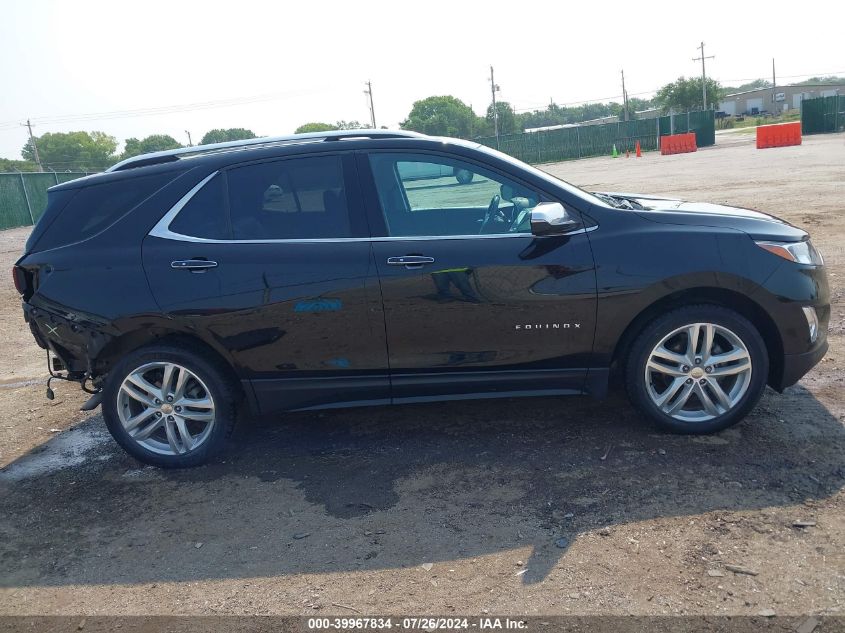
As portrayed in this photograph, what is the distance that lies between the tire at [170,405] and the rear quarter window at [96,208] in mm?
832

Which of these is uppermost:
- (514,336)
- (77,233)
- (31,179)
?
(31,179)

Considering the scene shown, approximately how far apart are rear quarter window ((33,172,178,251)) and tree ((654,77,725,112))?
90.0 meters

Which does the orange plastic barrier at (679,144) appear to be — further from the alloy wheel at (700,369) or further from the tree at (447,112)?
the tree at (447,112)

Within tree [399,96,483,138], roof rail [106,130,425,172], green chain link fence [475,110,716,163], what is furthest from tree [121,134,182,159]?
roof rail [106,130,425,172]

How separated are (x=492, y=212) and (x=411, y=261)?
23.7 inches

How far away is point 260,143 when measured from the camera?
459 cm

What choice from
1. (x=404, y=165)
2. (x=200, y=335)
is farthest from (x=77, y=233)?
(x=404, y=165)

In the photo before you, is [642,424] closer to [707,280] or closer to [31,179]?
[707,280]

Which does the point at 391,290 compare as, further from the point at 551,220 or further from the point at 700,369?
the point at 700,369

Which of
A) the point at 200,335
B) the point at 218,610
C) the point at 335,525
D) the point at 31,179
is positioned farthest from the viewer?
the point at 31,179

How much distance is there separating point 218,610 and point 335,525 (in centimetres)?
76

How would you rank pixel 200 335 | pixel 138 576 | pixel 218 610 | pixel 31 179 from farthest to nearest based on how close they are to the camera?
pixel 31 179 < pixel 200 335 < pixel 138 576 < pixel 218 610

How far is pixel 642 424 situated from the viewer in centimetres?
448

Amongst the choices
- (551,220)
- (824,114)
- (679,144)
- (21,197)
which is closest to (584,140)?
Result: (679,144)
